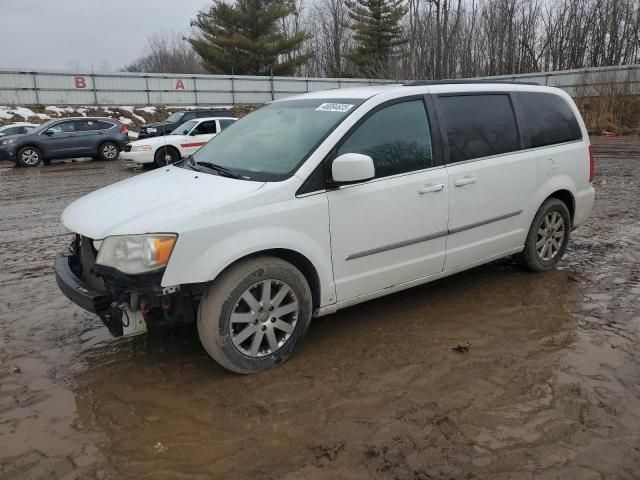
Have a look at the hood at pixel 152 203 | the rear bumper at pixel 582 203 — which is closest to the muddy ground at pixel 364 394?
the rear bumper at pixel 582 203

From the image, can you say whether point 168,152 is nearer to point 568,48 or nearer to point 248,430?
point 248,430

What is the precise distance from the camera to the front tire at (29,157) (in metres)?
17.2

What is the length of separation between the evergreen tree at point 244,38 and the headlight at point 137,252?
38769mm

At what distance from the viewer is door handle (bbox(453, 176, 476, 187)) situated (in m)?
4.11

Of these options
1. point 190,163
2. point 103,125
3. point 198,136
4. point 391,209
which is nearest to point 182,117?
point 103,125

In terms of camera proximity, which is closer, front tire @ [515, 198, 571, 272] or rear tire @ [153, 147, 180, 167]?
front tire @ [515, 198, 571, 272]

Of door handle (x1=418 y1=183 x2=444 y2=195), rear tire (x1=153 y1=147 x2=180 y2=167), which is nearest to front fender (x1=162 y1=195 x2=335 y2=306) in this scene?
door handle (x1=418 y1=183 x2=444 y2=195)

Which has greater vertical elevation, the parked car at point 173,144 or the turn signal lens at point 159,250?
the parked car at point 173,144

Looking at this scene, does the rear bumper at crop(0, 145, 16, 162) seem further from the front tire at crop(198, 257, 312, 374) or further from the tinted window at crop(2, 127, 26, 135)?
the front tire at crop(198, 257, 312, 374)

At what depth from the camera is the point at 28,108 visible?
27031mm

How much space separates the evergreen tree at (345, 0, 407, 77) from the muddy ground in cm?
4431

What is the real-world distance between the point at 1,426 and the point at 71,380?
52 cm

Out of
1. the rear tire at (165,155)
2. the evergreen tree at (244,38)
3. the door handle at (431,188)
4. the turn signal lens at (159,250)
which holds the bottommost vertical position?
the turn signal lens at (159,250)

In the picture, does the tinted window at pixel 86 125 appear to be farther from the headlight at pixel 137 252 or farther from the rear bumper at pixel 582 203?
the rear bumper at pixel 582 203
